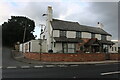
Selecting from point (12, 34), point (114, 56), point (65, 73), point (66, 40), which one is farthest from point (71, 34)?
point (12, 34)

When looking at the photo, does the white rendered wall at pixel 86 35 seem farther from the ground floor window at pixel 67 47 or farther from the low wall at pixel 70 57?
the low wall at pixel 70 57

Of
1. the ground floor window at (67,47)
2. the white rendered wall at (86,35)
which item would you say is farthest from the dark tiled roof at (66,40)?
the white rendered wall at (86,35)

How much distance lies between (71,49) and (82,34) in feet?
17.8

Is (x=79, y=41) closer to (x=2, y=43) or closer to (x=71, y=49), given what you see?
(x=71, y=49)

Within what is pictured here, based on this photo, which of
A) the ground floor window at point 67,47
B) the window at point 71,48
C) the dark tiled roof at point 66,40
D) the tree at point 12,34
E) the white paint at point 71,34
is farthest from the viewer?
the tree at point 12,34

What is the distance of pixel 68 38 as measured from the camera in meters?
38.2

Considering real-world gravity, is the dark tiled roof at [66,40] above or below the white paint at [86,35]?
below

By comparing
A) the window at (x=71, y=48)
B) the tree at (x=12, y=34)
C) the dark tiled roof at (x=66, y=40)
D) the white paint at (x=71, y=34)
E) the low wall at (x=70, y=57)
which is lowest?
the low wall at (x=70, y=57)

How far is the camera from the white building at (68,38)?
3644cm

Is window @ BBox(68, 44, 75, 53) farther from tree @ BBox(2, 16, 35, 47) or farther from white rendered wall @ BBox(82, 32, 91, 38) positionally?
tree @ BBox(2, 16, 35, 47)

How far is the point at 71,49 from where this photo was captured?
37.2 metres

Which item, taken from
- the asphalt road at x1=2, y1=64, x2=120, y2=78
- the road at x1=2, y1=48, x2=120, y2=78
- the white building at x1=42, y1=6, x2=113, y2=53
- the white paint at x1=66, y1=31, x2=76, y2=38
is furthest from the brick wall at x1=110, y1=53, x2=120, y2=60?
the asphalt road at x1=2, y1=64, x2=120, y2=78

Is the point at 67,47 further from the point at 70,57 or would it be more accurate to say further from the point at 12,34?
the point at 12,34

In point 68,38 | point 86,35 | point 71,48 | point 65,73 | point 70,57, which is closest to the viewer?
point 65,73
